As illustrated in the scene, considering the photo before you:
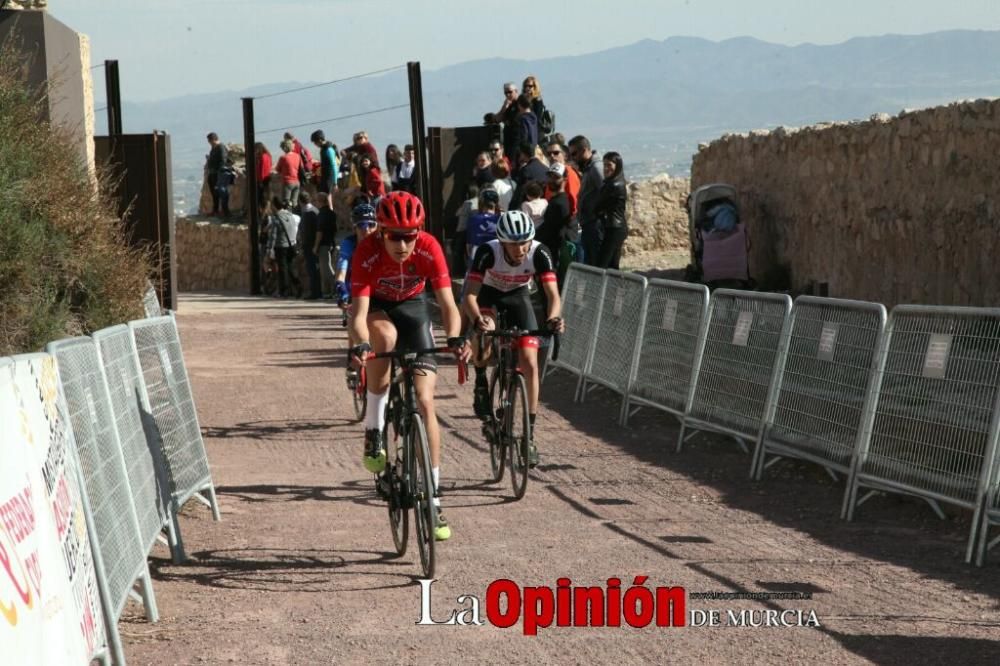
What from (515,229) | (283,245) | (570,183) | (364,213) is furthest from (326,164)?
(515,229)

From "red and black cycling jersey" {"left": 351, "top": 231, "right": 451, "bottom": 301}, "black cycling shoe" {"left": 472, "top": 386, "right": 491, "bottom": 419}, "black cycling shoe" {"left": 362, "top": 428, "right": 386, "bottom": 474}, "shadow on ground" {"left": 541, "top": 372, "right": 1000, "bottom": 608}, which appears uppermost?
"red and black cycling jersey" {"left": 351, "top": 231, "right": 451, "bottom": 301}

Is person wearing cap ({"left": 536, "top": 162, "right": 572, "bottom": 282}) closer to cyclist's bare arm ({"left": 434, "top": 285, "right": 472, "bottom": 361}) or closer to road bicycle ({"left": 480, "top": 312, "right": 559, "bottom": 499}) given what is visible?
road bicycle ({"left": 480, "top": 312, "right": 559, "bottom": 499})

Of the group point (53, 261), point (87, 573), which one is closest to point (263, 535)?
point (87, 573)

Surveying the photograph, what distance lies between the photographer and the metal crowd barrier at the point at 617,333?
13.7 meters

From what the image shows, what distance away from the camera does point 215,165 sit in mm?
40188

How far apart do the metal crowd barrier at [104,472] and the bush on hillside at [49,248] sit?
503 cm

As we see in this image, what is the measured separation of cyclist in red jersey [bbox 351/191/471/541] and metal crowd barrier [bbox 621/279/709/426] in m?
3.88

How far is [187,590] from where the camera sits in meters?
7.61

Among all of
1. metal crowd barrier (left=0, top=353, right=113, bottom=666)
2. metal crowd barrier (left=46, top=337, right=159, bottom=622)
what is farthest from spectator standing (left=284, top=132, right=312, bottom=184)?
metal crowd barrier (left=0, top=353, right=113, bottom=666)

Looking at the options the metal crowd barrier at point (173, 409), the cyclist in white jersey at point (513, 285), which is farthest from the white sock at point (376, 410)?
the cyclist in white jersey at point (513, 285)

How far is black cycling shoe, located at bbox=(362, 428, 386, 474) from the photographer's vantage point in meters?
8.41

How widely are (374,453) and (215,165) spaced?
1294 inches

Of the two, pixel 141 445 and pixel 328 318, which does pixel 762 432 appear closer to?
pixel 141 445

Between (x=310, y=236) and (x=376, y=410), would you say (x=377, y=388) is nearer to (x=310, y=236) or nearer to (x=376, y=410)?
(x=376, y=410)
